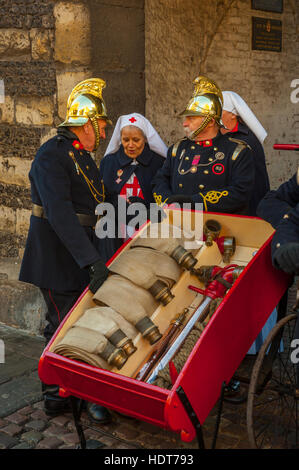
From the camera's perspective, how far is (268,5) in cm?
666

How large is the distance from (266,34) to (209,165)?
3355mm

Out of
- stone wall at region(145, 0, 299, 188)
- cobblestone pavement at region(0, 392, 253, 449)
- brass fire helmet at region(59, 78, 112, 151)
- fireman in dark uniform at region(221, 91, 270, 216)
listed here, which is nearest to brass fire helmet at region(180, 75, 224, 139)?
brass fire helmet at region(59, 78, 112, 151)

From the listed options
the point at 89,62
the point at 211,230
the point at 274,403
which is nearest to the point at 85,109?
the point at 211,230

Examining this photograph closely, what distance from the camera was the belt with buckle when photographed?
12.0 feet

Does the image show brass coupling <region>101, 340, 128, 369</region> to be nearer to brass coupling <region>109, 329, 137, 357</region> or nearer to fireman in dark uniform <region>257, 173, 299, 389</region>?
brass coupling <region>109, 329, 137, 357</region>

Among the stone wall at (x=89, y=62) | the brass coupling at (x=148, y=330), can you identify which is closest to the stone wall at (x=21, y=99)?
the stone wall at (x=89, y=62)

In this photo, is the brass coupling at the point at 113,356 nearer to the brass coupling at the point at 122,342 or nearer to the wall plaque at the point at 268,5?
the brass coupling at the point at 122,342

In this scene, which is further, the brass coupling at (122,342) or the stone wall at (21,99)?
the stone wall at (21,99)

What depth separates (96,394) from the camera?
2811 mm

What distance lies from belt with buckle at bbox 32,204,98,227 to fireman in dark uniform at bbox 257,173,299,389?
1.07 metres

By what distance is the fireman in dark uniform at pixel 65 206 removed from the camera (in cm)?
345

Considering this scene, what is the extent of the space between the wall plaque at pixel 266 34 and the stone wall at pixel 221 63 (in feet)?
0.19

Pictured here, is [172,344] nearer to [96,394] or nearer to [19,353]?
[96,394]
